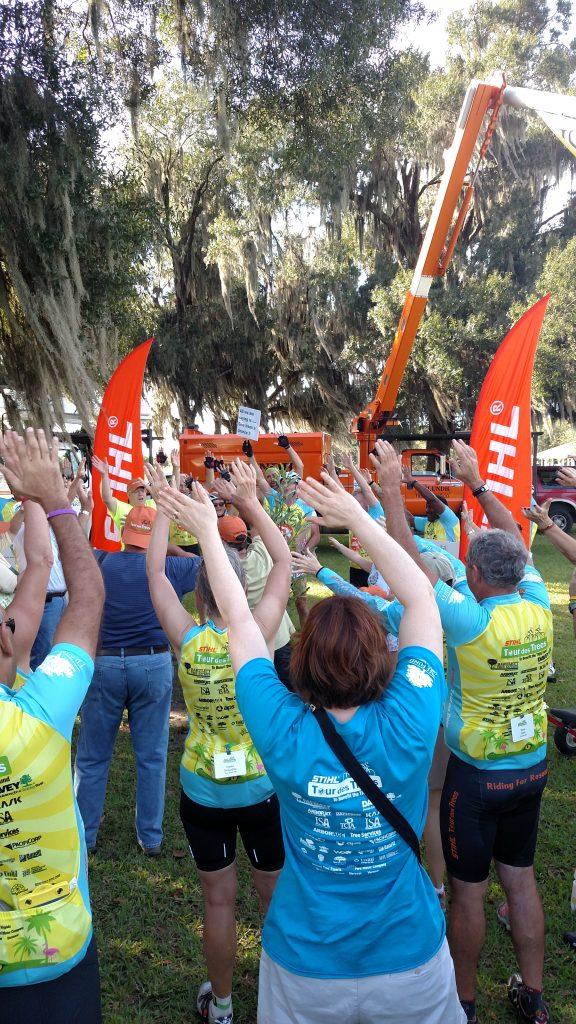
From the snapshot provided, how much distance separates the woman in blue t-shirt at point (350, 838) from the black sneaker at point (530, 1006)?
1368 millimetres

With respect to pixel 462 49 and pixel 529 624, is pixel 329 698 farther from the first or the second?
pixel 462 49

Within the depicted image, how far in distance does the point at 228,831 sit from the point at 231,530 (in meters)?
2.15

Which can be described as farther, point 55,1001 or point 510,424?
point 510,424

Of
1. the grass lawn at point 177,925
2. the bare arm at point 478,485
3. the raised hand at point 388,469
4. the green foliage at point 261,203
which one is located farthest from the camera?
the green foliage at point 261,203

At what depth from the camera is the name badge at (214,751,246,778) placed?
249 cm

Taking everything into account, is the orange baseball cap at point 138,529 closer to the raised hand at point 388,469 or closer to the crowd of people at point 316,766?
the crowd of people at point 316,766

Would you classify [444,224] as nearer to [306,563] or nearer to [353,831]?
[306,563]

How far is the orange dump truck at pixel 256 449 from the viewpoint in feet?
38.5

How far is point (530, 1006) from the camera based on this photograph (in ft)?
8.75

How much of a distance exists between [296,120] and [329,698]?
531 inches

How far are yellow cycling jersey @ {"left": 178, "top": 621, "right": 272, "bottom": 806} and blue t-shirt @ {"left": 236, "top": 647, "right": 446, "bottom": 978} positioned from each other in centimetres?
93

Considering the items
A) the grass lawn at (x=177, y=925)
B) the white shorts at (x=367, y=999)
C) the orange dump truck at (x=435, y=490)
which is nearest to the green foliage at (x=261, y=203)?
the orange dump truck at (x=435, y=490)

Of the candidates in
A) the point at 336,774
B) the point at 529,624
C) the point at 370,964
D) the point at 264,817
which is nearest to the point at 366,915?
the point at 370,964

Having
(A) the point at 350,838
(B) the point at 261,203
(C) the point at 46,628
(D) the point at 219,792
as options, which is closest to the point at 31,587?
(D) the point at 219,792
